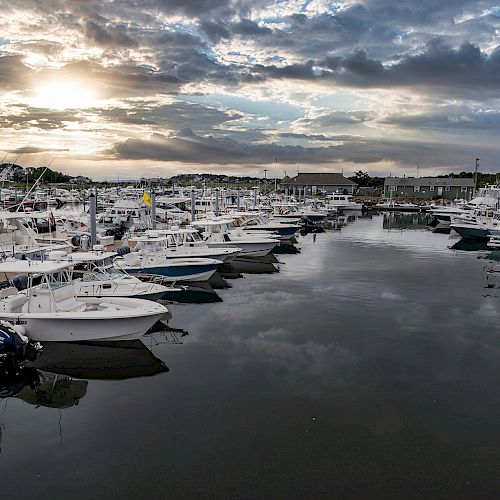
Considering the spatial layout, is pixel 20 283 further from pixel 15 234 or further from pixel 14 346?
pixel 15 234

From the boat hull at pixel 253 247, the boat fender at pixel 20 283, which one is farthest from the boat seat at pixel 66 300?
the boat hull at pixel 253 247

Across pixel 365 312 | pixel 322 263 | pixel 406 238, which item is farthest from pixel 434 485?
pixel 406 238

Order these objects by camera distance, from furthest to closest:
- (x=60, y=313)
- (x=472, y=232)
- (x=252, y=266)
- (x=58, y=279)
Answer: (x=472, y=232), (x=252, y=266), (x=58, y=279), (x=60, y=313)

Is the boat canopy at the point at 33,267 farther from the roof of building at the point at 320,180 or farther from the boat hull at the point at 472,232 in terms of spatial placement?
the roof of building at the point at 320,180

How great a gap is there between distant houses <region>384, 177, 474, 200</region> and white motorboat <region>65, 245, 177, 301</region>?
11172cm

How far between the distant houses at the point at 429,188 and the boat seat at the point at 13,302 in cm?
11696

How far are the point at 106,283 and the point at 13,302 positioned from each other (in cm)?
433

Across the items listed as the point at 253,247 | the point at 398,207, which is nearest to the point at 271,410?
the point at 253,247

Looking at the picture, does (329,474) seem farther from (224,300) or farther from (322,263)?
(322,263)

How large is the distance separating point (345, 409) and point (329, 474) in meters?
3.10

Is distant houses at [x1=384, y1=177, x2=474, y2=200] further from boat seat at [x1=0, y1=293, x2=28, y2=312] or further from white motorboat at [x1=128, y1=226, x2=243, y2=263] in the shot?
boat seat at [x1=0, y1=293, x2=28, y2=312]

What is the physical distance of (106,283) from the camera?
2178 cm

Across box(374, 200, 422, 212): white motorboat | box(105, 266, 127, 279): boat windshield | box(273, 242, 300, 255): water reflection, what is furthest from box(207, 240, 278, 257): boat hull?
box(374, 200, 422, 212): white motorboat

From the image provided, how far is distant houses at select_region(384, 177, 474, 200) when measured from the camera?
4690 inches
